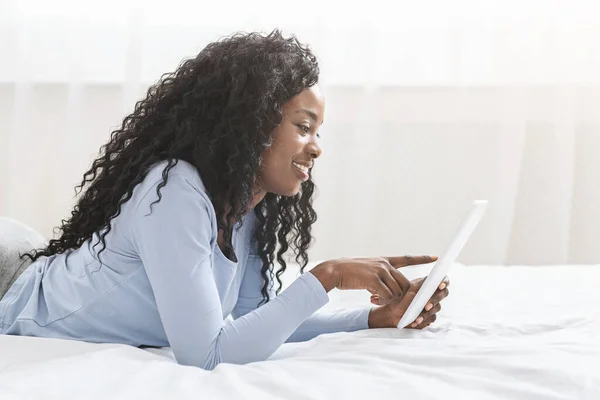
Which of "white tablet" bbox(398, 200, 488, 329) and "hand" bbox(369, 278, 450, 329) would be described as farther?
"hand" bbox(369, 278, 450, 329)

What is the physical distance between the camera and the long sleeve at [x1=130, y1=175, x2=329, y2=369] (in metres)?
1.06

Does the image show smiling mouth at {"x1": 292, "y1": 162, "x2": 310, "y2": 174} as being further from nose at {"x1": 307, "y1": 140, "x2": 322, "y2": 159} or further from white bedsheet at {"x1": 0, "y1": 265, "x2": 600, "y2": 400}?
white bedsheet at {"x1": 0, "y1": 265, "x2": 600, "y2": 400}

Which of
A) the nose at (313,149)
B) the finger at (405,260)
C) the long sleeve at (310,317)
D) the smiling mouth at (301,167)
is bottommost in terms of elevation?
the long sleeve at (310,317)

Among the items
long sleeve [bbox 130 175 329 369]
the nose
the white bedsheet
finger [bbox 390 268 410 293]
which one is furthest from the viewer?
the nose

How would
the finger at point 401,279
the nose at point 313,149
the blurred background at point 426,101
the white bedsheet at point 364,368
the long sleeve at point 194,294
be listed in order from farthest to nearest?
the blurred background at point 426,101 → the nose at point 313,149 → the finger at point 401,279 → the long sleeve at point 194,294 → the white bedsheet at point 364,368

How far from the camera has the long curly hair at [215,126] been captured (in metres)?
1.18

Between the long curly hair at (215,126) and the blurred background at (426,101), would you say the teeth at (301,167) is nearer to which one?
the long curly hair at (215,126)

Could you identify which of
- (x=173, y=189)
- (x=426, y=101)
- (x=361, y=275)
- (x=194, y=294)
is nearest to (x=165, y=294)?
(x=194, y=294)

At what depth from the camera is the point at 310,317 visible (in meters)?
1.36

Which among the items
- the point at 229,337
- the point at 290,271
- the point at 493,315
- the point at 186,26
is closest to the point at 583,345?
the point at 493,315

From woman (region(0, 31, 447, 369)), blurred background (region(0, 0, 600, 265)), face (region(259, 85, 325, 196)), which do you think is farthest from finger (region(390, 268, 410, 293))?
blurred background (region(0, 0, 600, 265))

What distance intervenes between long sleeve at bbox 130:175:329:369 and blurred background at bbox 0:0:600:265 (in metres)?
1.58

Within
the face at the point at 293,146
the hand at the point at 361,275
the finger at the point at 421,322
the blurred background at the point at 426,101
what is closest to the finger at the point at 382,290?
the hand at the point at 361,275

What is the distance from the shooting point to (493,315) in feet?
4.45
